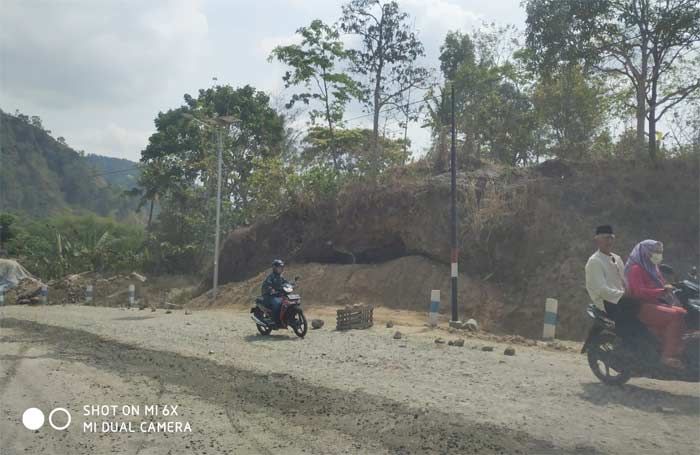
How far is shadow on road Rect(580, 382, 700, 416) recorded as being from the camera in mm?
6941

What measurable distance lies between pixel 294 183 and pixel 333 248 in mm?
3589

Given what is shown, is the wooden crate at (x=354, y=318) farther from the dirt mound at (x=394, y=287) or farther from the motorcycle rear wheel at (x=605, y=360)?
the motorcycle rear wheel at (x=605, y=360)

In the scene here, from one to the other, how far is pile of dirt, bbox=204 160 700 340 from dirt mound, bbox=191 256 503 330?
0.20m

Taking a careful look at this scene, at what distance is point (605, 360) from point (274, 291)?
24.7ft

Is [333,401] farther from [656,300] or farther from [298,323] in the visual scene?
[298,323]

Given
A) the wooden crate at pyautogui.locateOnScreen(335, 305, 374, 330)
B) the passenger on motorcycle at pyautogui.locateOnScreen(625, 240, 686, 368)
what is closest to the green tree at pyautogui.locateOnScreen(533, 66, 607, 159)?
the wooden crate at pyautogui.locateOnScreen(335, 305, 374, 330)

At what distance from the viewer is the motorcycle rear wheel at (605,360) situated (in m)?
7.86

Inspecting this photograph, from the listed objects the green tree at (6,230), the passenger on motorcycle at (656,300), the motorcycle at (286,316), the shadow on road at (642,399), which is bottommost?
the shadow on road at (642,399)

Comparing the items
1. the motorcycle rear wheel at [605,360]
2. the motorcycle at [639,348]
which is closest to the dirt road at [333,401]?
the motorcycle rear wheel at [605,360]

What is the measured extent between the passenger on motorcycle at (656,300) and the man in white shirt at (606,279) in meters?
0.14

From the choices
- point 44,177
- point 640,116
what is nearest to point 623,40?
point 640,116

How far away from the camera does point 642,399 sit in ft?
24.1

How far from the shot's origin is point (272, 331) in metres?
14.4

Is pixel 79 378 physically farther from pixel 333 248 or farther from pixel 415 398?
pixel 333 248
